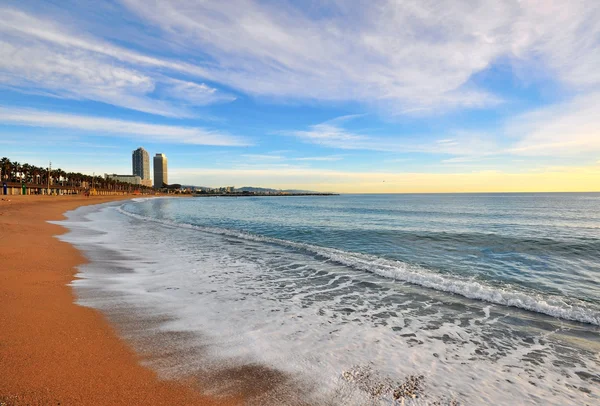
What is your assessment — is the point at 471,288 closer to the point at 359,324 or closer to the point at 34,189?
the point at 359,324

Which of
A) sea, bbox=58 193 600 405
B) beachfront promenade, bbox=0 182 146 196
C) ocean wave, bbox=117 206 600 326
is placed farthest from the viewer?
beachfront promenade, bbox=0 182 146 196

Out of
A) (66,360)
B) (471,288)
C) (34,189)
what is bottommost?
(471,288)

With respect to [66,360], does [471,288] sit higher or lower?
lower

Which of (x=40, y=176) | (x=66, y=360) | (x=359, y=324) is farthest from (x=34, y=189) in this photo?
(x=359, y=324)

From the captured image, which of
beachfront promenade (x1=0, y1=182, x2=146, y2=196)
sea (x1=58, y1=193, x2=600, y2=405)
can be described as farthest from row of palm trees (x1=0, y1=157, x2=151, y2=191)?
sea (x1=58, y1=193, x2=600, y2=405)

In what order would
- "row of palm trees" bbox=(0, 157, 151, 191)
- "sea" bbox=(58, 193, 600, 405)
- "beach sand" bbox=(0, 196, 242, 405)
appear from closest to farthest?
1. "beach sand" bbox=(0, 196, 242, 405)
2. "sea" bbox=(58, 193, 600, 405)
3. "row of palm trees" bbox=(0, 157, 151, 191)

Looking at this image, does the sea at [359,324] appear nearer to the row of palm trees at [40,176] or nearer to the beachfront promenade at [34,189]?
the beachfront promenade at [34,189]

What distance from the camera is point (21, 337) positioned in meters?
5.33

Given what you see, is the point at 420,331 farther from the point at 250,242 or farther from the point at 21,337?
the point at 250,242

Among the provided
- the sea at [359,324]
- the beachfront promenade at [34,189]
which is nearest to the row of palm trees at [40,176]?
the beachfront promenade at [34,189]

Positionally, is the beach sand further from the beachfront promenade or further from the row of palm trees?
the row of palm trees

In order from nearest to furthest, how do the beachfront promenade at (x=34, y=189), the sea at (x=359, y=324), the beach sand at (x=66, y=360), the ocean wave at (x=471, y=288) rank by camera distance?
the beach sand at (x=66, y=360) < the sea at (x=359, y=324) < the ocean wave at (x=471, y=288) < the beachfront promenade at (x=34, y=189)

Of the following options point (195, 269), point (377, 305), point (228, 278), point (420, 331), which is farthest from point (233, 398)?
point (195, 269)

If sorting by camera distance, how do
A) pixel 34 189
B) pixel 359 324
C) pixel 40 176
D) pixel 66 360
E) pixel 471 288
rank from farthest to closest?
pixel 40 176
pixel 34 189
pixel 471 288
pixel 359 324
pixel 66 360
